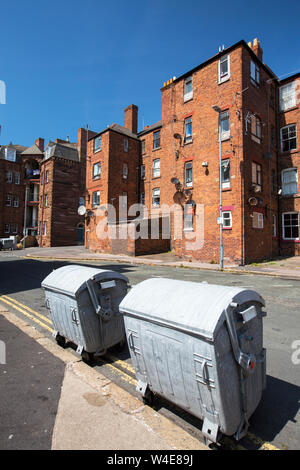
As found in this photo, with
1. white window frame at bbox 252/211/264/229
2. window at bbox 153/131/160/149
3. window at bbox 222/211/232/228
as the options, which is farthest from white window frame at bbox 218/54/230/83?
window at bbox 153/131/160/149

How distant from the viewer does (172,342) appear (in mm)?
2443

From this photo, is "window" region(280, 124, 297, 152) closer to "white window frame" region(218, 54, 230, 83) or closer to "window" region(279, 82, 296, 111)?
"window" region(279, 82, 296, 111)

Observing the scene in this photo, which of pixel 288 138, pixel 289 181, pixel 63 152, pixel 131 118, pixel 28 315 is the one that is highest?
pixel 131 118

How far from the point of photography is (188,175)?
2142 centimetres

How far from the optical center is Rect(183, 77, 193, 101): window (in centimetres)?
2138

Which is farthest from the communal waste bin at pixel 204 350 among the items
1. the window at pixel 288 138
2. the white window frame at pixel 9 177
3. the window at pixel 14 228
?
the white window frame at pixel 9 177

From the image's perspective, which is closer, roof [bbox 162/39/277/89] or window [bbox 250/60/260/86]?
roof [bbox 162/39/277/89]

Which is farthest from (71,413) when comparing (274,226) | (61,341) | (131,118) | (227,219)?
(131,118)

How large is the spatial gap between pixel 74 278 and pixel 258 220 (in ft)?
57.4

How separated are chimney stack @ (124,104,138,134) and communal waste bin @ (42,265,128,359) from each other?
32.6 meters

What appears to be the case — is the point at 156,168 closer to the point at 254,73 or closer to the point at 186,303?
the point at 254,73

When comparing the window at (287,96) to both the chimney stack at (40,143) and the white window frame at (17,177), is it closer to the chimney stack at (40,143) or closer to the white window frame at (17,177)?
the chimney stack at (40,143)

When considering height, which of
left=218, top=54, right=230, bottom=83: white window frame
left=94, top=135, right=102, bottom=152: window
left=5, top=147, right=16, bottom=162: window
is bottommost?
left=94, top=135, right=102, bottom=152: window
